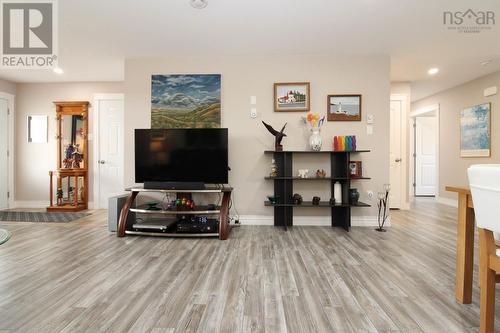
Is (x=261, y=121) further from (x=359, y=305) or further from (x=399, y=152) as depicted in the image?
(x=399, y=152)

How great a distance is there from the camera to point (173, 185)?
10.0ft

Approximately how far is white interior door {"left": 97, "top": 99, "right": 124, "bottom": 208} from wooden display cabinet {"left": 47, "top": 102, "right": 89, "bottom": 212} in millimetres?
307

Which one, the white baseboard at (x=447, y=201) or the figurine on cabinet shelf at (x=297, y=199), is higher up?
the figurine on cabinet shelf at (x=297, y=199)

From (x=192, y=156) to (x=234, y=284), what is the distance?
1777 millimetres

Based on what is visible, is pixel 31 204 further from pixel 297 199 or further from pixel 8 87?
pixel 297 199

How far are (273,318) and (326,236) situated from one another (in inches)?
71.7

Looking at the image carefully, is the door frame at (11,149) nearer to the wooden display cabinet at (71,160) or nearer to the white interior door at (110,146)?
the wooden display cabinet at (71,160)

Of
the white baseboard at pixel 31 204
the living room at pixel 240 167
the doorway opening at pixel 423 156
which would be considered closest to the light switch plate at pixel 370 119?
the living room at pixel 240 167

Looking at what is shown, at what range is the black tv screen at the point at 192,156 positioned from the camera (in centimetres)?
314

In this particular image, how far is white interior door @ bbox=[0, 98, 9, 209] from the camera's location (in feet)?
15.4

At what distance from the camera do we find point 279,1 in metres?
2.38

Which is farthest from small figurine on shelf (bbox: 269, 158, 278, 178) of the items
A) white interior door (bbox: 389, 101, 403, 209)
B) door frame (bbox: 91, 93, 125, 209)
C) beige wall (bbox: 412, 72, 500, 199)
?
beige wall (bbox: 412, 72, 500, 199)

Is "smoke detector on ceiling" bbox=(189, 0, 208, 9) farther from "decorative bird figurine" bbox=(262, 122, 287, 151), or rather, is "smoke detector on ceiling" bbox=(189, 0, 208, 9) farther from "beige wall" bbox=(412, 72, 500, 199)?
"beige wall" bbox=(412, 72, 500, 199)

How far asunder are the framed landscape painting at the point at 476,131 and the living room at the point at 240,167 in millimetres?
29
